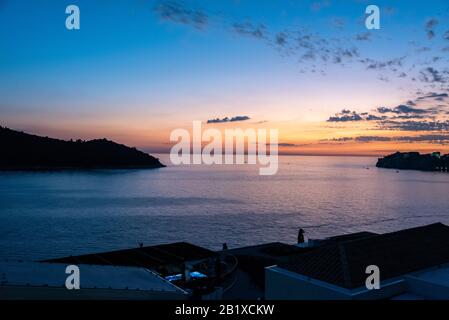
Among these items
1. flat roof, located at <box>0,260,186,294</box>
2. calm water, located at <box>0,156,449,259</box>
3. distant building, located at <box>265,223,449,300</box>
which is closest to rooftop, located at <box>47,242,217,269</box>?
flat roof, located at <box>0,260,186,294</box>

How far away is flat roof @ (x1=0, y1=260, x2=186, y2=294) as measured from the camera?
539 inches

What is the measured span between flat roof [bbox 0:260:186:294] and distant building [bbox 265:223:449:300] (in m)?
6.29

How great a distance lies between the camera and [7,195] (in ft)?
384

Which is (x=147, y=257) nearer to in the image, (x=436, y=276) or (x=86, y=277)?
(x=86, y=277)

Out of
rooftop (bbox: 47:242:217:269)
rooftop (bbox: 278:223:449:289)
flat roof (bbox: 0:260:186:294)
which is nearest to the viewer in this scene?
flat roof (bbox: 0:260:186:294)

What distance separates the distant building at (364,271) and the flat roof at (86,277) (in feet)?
20.6

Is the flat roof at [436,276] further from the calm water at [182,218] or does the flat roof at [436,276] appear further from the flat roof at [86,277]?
the calm water at [182,218]

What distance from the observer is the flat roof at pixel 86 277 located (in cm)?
1370

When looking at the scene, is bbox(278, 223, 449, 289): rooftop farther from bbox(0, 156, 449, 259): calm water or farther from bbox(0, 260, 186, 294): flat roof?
bbox(0, 156, 449, 259): calm water

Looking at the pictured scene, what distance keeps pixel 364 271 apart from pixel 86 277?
1231cm

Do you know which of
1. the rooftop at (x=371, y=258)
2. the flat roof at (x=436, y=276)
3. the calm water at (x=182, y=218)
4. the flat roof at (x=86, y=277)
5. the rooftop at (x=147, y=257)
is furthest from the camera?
the calm water at (x=182, y=218)

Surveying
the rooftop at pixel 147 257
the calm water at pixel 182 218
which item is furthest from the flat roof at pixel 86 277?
the calm water at pixel 182 218
